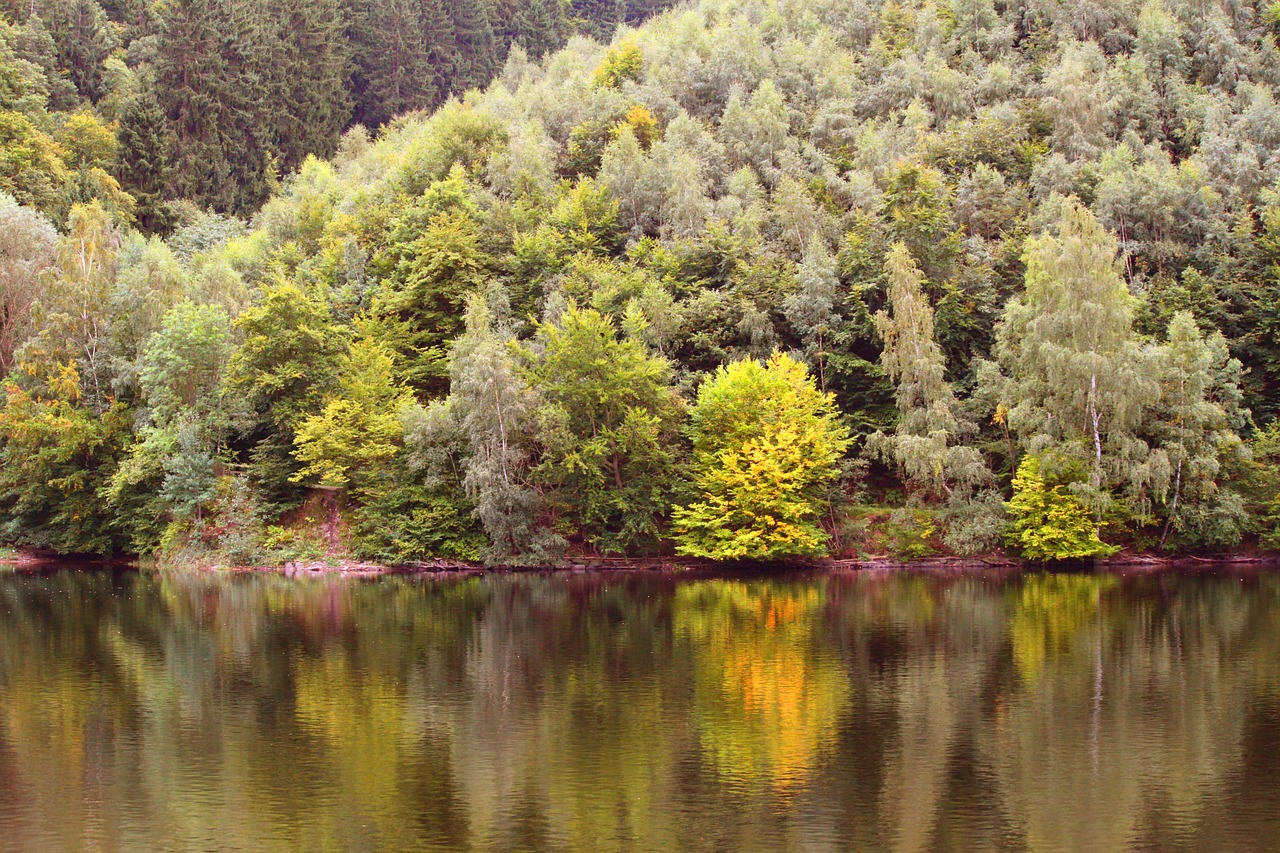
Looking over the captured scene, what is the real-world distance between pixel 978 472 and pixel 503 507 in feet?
77.9

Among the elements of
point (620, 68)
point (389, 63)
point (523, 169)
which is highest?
point (389, 63)

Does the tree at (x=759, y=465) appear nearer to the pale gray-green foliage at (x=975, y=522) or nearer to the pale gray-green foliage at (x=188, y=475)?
the pale gray-green foliage at (x=975, y=522)

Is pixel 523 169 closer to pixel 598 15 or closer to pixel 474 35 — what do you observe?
pixel 474 35

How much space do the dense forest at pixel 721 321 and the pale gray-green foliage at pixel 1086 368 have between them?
0.66ft

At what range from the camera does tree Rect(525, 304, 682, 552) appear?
60562 mm

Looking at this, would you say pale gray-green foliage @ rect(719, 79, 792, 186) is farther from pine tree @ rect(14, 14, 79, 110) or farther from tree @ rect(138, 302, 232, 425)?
pine tree @ rect(14, 14, 79, 110)

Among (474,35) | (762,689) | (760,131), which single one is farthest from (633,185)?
(474,35)

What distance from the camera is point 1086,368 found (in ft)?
185

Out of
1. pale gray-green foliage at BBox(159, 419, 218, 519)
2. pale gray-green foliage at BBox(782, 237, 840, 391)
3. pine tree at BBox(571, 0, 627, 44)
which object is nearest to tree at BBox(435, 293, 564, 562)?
pale gray-green foliage at BBox(159, 419, 218, 519)

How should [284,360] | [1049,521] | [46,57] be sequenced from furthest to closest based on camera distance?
[46,57] < [284,360] < [1049,521]

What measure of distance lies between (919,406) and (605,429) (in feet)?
54.5

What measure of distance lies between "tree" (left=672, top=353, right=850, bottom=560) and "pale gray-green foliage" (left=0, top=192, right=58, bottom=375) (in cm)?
4006

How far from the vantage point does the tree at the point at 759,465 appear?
5900 centimetres

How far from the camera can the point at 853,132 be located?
90.6 metres
